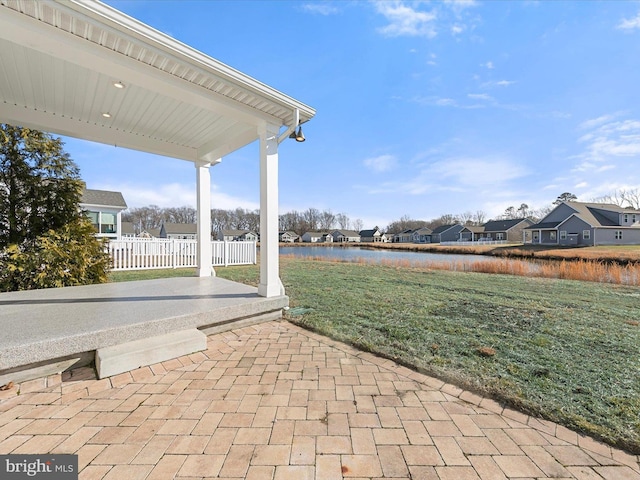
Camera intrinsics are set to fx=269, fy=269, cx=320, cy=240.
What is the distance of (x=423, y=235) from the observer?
182 feet

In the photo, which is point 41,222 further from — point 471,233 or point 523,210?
point 523,210

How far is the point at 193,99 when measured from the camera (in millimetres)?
3055

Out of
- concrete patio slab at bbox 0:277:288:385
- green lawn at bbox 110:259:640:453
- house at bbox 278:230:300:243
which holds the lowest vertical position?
green lawn at bbox 110:259:640:453

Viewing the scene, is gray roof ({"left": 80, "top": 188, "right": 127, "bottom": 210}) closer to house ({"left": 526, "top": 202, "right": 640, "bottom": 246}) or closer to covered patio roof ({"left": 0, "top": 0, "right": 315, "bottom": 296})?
covered patio roof ({"left": 0, "top": 0, "right": 315, "bottom": 296})

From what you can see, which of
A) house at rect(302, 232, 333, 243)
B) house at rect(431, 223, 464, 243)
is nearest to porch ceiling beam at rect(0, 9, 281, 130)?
house at rect(431, 223, 464, 243)

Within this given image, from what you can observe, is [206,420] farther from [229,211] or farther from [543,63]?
[229,211]

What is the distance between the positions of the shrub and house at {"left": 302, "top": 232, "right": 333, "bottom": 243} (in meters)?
61.8

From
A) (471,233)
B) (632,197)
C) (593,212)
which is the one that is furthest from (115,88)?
(632,197)

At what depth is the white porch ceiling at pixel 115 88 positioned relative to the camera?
7.04 feet

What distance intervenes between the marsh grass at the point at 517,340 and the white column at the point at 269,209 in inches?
23.2

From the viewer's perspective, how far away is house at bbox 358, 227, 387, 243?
230 ft

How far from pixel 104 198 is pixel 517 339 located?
2165cm

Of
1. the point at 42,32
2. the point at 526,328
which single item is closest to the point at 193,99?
the point at 42,32

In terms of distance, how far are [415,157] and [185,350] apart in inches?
781
